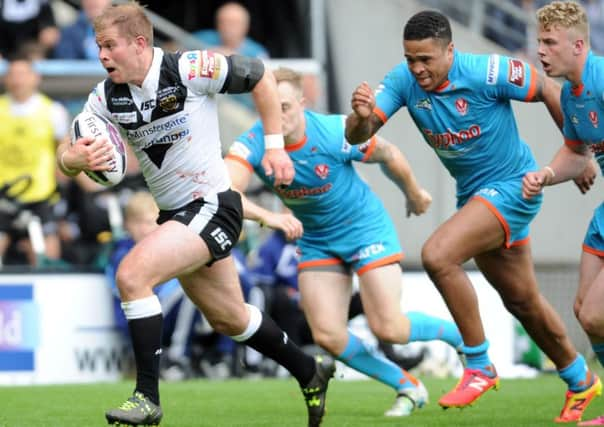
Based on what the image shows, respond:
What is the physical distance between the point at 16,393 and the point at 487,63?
4763mm

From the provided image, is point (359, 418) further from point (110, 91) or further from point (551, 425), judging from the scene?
point (110, 91)

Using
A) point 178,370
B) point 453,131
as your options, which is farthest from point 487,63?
point 178,370

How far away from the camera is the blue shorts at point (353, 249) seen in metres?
8.70

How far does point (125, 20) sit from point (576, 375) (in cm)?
347

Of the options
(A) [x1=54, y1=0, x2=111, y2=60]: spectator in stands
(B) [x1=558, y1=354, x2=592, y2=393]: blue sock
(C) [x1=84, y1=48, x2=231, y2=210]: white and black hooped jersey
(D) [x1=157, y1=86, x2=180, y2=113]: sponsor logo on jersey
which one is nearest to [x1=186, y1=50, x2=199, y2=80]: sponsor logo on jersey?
(C) [x1=84, y1=48, x2=231, y2=210]: white and black hooped jersey

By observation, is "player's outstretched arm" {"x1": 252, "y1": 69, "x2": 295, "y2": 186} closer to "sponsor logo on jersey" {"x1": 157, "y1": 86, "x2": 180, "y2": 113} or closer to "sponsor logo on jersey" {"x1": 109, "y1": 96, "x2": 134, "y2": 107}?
"sponsor logo on jersey" {"x1": 157, "y1": 86, "x2": 180, "y2": 113}

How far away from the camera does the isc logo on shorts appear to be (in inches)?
269

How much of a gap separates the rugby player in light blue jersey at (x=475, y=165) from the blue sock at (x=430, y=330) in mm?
949

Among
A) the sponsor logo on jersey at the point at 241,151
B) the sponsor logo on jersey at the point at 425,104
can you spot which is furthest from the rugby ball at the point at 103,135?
the sponsor logo on jersey at the point at 425,104

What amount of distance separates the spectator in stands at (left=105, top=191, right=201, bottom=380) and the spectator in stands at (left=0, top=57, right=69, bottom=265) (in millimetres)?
979

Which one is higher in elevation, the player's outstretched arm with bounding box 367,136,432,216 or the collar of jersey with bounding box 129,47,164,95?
the collar of jersey with bounding box 129,47,164,95

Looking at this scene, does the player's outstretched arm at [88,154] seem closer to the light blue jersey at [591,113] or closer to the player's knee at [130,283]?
the player's knee at [130,283]

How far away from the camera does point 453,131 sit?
7.77 metres

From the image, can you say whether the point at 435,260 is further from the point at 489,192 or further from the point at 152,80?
the point at 152,80
